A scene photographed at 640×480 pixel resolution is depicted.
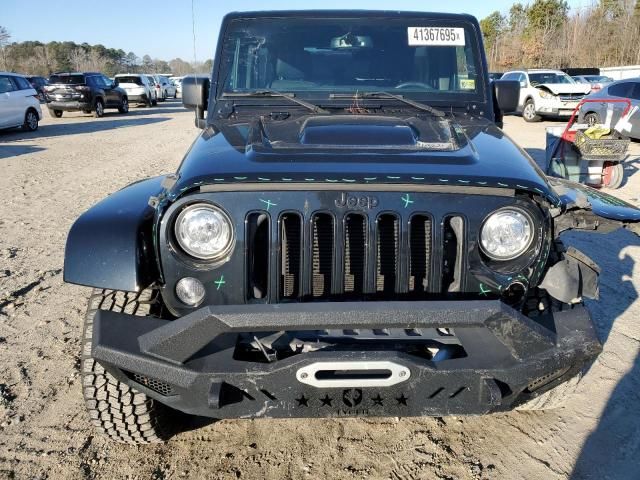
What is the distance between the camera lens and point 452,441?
2756mm

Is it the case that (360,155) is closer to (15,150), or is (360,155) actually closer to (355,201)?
(355,201)

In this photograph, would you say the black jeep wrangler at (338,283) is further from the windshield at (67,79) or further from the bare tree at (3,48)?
the bare tree at (3,48)

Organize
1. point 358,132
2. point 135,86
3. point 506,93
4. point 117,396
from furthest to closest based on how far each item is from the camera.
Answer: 1. point 135,86
2. point 506,93
3. point 358,132
4. point 117,396

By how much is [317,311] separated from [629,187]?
7.93 metres

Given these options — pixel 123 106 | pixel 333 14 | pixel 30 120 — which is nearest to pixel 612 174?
pixel 333 14

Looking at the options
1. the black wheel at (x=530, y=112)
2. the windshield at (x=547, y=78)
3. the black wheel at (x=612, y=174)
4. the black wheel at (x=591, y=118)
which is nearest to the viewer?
the black wheel at (x=612, y=174)

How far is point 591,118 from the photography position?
1306 centimetres

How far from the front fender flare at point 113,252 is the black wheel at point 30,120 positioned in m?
16.1

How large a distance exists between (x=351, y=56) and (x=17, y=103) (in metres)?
15.1

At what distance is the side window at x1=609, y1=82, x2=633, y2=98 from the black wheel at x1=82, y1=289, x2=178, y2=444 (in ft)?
44.0

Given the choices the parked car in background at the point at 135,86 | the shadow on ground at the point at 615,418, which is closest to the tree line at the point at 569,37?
the parked car in background at the point at 135,86

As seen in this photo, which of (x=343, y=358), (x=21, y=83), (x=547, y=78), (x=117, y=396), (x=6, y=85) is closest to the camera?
(x=343, y=358)

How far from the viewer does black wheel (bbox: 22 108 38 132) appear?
16.1 metres

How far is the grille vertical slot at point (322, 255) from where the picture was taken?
2148 millimetres
